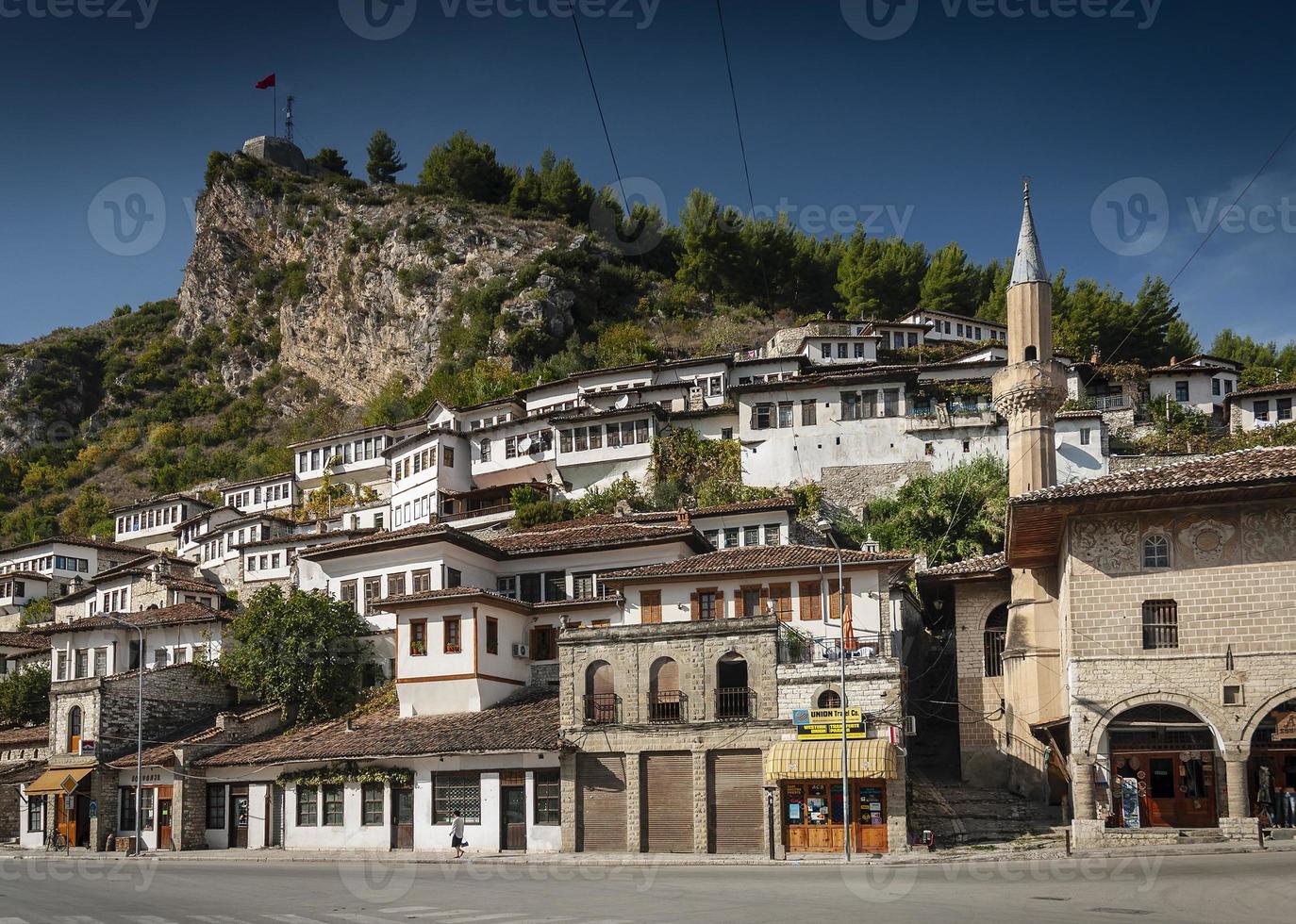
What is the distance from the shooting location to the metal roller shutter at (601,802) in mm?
37250

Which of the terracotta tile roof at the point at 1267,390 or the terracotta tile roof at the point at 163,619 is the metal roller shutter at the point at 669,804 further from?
the terracotta tile roof at the point at 1267,390

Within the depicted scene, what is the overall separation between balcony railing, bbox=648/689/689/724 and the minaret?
10.5m

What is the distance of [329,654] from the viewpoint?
4897cm

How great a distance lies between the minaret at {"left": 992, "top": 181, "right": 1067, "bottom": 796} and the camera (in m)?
38.1

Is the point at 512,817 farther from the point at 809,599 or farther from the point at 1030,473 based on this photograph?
the point at 1030,473

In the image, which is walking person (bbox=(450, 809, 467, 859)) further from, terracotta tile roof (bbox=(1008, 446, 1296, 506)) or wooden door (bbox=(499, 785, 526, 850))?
terracotta tile roof (bbox=(1008, 446, 1296, 506))

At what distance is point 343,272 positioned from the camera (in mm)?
127562

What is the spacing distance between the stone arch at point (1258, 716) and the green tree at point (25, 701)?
5096cm

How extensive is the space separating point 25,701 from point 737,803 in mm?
38731

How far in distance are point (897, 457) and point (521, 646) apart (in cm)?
2838

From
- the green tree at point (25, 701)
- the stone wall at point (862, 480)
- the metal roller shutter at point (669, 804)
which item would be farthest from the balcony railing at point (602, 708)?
the green tree at point (25, 701)

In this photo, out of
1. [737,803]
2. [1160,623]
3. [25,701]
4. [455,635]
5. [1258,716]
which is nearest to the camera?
[1258,716]

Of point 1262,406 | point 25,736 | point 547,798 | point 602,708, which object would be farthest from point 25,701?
point 1262,406

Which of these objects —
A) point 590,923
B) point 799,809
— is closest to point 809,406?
point 799,809
